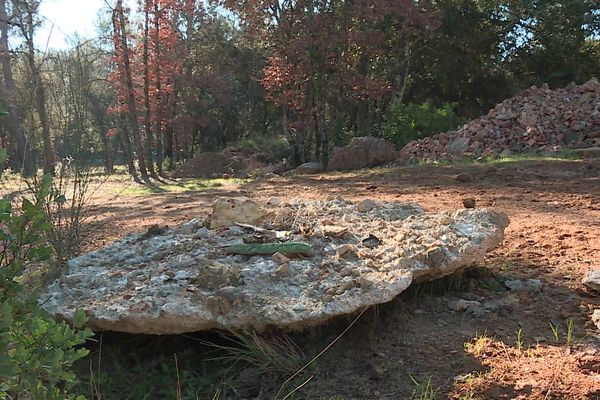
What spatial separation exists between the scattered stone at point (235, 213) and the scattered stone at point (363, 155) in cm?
744

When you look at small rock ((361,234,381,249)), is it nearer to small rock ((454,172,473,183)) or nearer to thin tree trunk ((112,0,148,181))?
small rock ((454,172,473,183))

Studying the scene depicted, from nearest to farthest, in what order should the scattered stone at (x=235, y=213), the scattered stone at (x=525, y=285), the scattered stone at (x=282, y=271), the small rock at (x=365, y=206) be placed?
the scattered stone at (x=282, y=271)
the scattered stone at (x=525, y=285)
the scattered stone at (x=235, y=213)
the small rock at (x=365, y=206)

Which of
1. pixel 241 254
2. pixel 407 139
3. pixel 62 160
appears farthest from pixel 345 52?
pixel 241 254

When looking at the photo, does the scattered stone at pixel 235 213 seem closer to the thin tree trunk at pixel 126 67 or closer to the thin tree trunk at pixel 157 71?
the thin tree trunk at pixel 126 67

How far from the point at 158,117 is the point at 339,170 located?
7.03 m

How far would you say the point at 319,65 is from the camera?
11.6m

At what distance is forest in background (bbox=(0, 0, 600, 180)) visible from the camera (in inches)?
459

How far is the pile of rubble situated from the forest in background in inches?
75.0

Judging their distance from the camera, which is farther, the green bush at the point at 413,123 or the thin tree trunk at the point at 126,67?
the thin tree trunk at the point at 126,67

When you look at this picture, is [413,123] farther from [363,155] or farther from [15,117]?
[15,117]

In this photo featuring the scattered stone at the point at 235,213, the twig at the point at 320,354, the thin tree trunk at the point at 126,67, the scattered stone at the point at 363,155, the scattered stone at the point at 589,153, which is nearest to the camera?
the twig at the point at 320,354

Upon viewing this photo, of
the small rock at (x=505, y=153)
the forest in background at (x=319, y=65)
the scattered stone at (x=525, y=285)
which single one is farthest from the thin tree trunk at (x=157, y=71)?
the scattered stone at (x=525, y=285)

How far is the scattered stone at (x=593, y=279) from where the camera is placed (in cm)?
272

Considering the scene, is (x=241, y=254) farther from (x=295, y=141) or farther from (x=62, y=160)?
(x=295, y=141)
